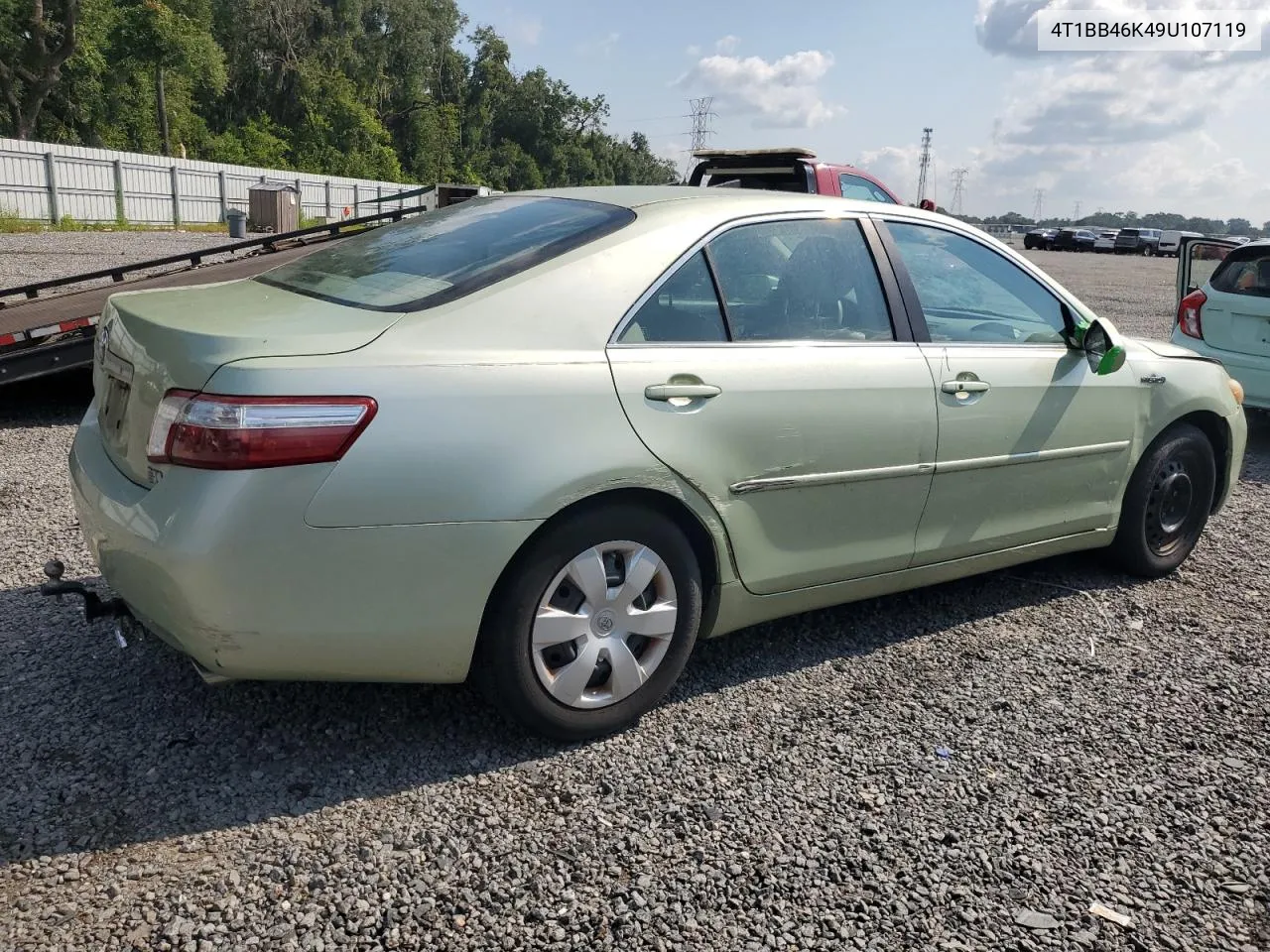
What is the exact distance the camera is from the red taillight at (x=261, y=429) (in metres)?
2.54

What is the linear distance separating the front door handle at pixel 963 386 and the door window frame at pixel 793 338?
0.19 meters

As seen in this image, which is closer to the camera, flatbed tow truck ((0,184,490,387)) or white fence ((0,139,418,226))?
flatbed tow truck ((0,184,490,387))

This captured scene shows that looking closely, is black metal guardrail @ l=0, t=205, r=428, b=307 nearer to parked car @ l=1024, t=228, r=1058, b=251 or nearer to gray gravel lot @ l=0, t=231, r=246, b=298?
gray gravel lot @ l=0, t=231, r=246, b=298

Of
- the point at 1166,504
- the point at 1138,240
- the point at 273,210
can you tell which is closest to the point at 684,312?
the point at 1166,504

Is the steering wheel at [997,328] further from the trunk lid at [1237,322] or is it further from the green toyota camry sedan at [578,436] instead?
the trunk lid at [1237,322]

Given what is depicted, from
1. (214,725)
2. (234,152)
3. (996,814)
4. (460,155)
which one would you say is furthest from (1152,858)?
(460,155)

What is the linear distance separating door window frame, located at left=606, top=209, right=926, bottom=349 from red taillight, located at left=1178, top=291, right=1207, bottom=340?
580 centimetres

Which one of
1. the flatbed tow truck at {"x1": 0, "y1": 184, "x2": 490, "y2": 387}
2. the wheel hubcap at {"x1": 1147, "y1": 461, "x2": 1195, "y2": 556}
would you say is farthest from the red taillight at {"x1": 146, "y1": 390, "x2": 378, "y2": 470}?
the wheel hubcap at {"x1": 1147, "y1": 461, "x2": 1195, "y2": 556}

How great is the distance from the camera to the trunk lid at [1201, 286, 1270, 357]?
316 inches

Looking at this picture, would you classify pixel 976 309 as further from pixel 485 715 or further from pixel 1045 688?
pixel 485 715

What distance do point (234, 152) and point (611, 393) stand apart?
60933mm

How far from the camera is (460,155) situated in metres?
92.8

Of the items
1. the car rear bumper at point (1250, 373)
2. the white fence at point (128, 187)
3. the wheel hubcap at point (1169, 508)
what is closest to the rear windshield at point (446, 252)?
the wheel hubcap at point (1169, 508)

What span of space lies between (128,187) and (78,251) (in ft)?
48.9
